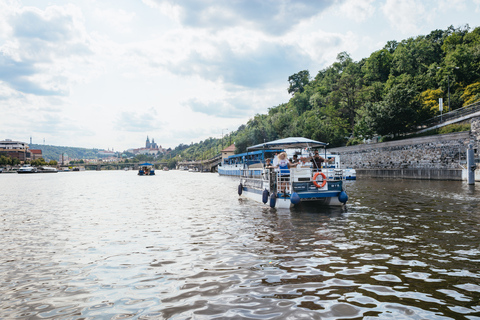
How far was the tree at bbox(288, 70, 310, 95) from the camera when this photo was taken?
5728 inches

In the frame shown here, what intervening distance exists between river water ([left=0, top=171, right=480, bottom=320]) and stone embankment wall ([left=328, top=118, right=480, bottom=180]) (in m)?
23.1

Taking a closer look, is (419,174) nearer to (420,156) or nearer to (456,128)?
(420,156)

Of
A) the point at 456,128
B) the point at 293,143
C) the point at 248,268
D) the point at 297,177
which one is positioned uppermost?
the point at 456,128

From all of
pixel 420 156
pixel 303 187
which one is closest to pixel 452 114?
pixel 420 156

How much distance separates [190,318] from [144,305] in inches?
36.0

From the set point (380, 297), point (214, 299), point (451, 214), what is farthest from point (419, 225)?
point (214, 299)

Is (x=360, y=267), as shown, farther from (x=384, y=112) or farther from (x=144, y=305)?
(x=384, y=112)

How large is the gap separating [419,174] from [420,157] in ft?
15.6

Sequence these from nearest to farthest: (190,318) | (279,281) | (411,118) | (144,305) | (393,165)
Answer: (190,318) → (144,305) → (279,281) → (393,165) → (411,118)

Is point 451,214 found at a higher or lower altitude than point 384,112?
lower

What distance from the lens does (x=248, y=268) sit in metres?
6.95

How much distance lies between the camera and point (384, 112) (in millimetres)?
47125

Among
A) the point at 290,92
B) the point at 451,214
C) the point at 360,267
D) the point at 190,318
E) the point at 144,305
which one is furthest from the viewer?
the point at 290,92

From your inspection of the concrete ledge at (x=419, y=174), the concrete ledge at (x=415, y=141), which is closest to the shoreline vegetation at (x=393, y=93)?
the concrete ledge at (x=415, y=141)
